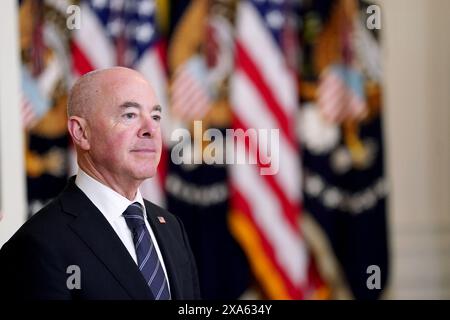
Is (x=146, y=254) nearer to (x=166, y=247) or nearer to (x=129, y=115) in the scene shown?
(x=166, y=247)

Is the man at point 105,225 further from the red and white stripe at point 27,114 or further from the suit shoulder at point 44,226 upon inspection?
the red and white stripe at point 27,114

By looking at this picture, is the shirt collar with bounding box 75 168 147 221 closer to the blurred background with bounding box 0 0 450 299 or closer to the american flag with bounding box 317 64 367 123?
the blurred background with bounding box 0 0 450 299

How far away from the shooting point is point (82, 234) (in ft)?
3.41

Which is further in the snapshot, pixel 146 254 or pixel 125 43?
pixel 125 43

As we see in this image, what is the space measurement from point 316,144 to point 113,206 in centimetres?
106

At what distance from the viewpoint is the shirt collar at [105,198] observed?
1091 millimetres

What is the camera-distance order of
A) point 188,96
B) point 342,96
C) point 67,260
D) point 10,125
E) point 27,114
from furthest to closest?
point 342,96 → point 188,96 → point 27,114 → point 10,125 → point 67,260

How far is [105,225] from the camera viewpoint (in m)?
1.06

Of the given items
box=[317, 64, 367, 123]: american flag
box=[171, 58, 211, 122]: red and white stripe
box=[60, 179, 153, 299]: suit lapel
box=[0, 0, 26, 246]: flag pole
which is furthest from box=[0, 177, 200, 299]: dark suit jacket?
box=[317, 64, 367, 123]: american flag

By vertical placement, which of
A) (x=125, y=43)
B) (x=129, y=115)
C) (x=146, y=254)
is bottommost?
(x=146, y=254)

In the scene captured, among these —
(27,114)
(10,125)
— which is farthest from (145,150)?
(27,114)

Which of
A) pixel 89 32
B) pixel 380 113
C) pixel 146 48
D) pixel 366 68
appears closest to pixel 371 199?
pixel 380 113

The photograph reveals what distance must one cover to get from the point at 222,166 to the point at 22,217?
0.66 m

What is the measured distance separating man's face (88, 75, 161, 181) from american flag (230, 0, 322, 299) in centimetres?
94
